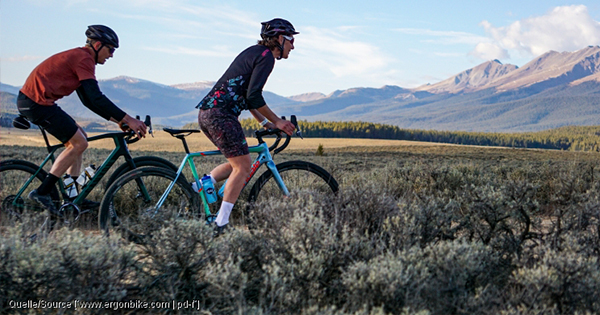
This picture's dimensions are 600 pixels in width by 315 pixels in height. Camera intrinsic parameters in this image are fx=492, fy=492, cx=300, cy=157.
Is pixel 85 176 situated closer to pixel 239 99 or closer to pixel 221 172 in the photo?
pixel 221 172

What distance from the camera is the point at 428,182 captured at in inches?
340

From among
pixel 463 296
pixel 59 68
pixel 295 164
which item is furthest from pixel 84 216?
pixel 463 296

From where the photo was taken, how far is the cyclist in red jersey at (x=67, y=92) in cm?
458

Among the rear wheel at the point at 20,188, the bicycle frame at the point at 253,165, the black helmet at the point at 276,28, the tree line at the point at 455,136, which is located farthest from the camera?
the tree line at the point at 455,136

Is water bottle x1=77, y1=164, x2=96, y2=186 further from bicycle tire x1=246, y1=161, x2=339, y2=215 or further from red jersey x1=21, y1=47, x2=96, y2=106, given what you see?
bicycle tire x1=246, y1=161, x2=339, y2=215

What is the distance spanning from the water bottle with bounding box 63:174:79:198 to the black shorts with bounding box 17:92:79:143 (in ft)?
1.69

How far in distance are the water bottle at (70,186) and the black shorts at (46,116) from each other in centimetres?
52

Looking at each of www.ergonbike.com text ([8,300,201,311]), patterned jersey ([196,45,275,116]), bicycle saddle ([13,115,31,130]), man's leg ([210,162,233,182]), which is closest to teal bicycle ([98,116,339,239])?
man's leg ([210,162,233,182])

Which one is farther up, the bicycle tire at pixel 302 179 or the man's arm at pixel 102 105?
the man's arm at pixel 102 105

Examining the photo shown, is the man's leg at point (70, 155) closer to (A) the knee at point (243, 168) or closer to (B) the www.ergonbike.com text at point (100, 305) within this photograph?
(A) the knee at point (243, 168)

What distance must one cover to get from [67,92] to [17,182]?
1.59m

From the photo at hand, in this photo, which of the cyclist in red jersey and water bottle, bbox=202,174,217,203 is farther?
water bottle, bbox=202,174,217,203

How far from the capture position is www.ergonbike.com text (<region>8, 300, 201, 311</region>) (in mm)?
3049

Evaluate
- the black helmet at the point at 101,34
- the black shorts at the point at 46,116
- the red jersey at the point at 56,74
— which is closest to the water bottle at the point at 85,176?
the black shorts at the point at 46,116
